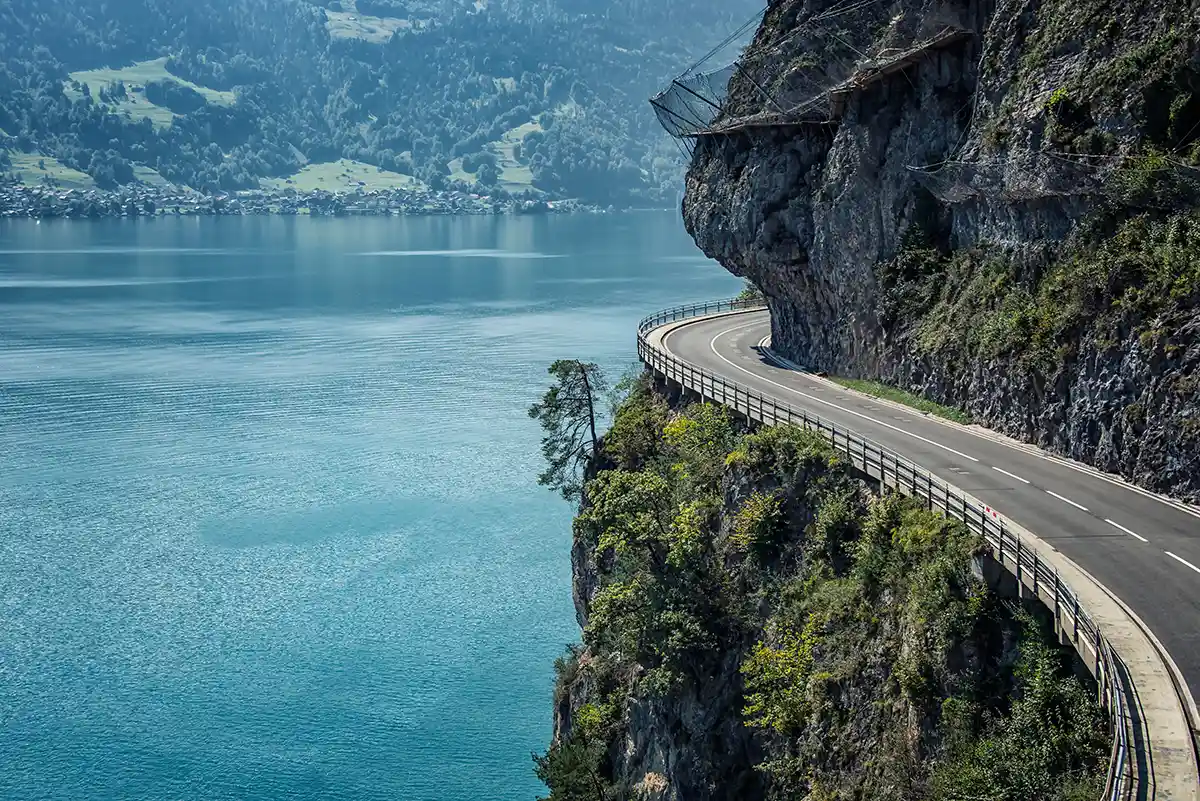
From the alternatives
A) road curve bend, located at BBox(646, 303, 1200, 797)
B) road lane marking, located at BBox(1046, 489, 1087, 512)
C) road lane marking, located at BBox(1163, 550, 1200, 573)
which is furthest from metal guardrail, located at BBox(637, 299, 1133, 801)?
road lane marking, located at BBox(1163, 550, 1200, 573)

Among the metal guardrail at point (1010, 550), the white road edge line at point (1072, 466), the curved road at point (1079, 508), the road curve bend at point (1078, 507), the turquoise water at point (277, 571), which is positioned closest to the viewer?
the metal guardrail at point (1010, 550)

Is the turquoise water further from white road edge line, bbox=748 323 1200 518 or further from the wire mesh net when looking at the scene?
the wire mesh net

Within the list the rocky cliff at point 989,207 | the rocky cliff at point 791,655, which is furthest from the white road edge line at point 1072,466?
the rocky cliff at point 791,655

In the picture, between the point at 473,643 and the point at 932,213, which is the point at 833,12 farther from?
the point at 473,643

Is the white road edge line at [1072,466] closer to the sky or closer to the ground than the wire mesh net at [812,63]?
closer to the ground

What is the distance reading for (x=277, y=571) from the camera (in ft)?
227

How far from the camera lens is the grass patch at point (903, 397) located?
159 feet

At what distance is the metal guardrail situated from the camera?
22188 millimetres

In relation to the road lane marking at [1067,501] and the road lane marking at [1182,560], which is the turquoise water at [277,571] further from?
the road lane marking at [1182,560]

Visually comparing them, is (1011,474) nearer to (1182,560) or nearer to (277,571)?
(1182,560)

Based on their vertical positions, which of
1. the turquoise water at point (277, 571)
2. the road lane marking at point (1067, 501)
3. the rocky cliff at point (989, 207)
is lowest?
the turquoise water at point (277, 571)

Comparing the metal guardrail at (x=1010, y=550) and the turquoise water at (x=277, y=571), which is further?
the turquoise water at (x=277, y=571)

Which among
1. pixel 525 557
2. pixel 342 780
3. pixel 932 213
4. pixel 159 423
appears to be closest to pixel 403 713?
pixel 342 780

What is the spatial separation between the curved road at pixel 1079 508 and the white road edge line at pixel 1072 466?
35 mm
